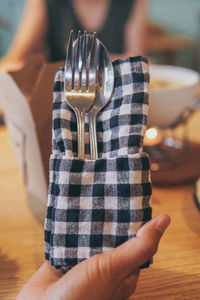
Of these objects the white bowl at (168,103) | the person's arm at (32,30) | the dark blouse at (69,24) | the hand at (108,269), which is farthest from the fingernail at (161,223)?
the person's arm at (32,30)

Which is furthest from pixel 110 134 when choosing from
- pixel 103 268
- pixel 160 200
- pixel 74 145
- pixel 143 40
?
pixel 143 40

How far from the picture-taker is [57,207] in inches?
13.9

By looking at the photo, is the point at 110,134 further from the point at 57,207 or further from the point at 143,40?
the point at 143,40

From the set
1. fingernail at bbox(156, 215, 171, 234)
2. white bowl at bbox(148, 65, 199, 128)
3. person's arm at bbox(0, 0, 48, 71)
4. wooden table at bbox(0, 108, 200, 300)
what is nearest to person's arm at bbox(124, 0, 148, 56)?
person's arm at bbox(0, 0, 48, 71)

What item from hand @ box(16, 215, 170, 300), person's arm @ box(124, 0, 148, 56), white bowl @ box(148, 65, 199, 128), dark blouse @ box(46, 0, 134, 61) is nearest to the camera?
hand @ box(16, 215, 170, 300)

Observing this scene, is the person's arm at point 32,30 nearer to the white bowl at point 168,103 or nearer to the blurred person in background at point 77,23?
the blurred person in background at point 77,23

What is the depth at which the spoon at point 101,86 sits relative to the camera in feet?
1.31

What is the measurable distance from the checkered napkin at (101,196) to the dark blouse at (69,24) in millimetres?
1677

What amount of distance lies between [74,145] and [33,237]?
205mm

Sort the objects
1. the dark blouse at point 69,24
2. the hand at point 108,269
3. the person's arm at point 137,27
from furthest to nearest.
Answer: the person's arm at point 137,27
the dark blouse at point 69,24
the hand at point 108,269

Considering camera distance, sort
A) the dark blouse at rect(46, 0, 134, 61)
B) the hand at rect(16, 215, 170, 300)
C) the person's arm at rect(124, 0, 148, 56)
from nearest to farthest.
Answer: the hand at rect(16, 215, 170, 300), the dark blouse at rect(46, 0, 134, 61), the person's arm at rect(124, 0, 148, 56)

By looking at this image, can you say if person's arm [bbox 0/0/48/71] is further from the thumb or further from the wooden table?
the thumb

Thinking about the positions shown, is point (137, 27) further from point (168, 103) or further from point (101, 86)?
point (101, 86)

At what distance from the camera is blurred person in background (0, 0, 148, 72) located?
6.52 feet
